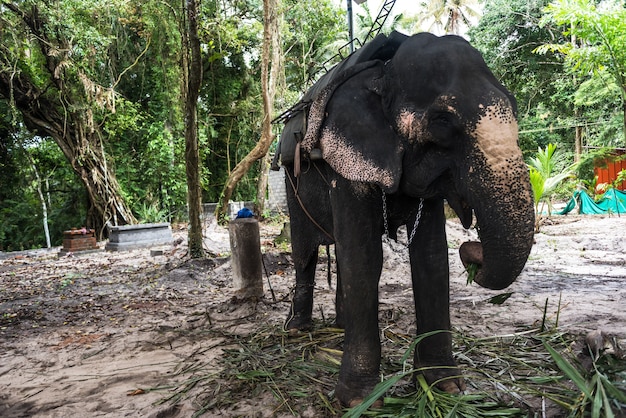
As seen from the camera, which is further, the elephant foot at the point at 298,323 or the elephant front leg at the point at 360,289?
the elephant foot at the point at 298,323

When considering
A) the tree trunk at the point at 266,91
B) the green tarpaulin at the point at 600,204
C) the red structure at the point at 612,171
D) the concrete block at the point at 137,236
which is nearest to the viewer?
the tree trunk at the point at 266,91

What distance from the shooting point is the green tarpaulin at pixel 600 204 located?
1348cm

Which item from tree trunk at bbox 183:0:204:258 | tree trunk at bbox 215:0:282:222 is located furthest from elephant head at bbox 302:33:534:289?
tree trunk at bbox 215:0:282:222

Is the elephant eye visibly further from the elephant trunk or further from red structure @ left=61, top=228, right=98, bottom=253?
red structure @ left=61, top=228, right=98, bottom=253

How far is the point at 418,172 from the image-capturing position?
2.04 metres

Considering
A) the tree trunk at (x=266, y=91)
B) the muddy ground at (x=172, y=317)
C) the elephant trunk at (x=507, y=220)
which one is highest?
the tree trunk at (x=266, y=91)

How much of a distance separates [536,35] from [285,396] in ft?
66.0

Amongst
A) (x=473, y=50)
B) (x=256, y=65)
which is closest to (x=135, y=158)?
(x=256, y=65)

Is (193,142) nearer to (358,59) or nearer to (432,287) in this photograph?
(358,59)

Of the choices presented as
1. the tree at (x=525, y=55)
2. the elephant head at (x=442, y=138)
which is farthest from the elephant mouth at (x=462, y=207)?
the tree at (x=525, y=55)

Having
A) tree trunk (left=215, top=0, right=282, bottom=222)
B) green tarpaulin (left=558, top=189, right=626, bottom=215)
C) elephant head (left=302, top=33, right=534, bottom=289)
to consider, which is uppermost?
tree trunk (left=215, top=0, right=282, bottom=222)

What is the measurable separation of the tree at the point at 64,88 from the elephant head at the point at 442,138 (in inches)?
418

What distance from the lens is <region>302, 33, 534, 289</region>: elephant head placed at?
177cm

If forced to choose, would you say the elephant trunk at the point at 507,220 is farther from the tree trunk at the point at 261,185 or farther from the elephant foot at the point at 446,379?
the tree trunk at the point at 261,185
